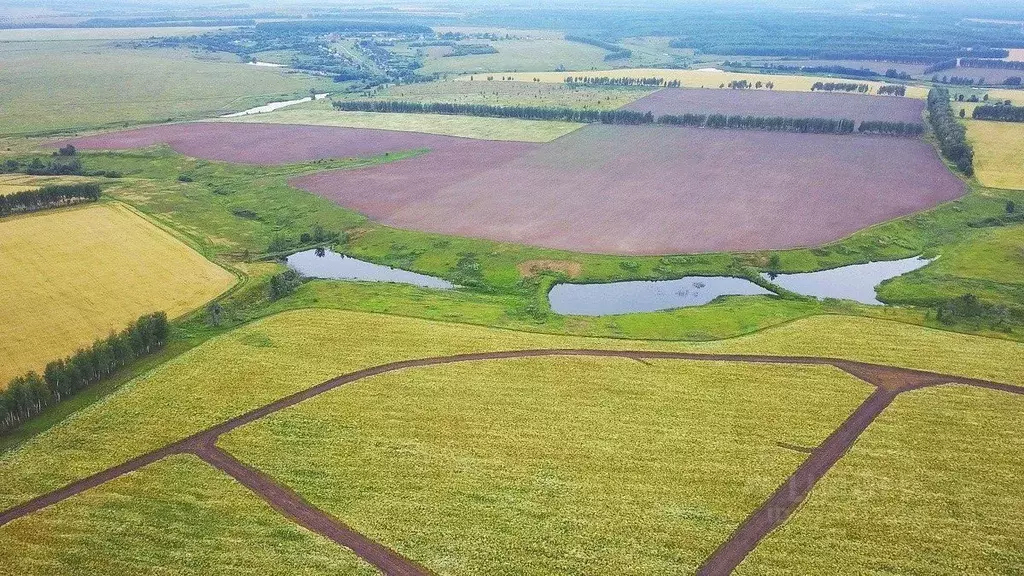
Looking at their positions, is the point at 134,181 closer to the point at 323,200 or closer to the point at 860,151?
the point at 323,200

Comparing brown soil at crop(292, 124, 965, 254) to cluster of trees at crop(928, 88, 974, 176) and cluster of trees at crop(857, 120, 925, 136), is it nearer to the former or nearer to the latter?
cluster of trees at crop(928, 88, 974, 176)

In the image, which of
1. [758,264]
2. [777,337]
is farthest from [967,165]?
[777,337]

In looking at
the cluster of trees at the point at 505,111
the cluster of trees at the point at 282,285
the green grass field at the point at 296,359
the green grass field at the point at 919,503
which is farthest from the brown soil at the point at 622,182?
the green grass field at the point at 919,503

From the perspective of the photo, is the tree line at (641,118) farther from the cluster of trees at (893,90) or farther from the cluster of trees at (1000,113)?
the cluster of trees at (893,90)

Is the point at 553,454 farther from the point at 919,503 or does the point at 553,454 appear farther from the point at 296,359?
the point at 296,359

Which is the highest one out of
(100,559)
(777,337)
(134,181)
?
(134,181)

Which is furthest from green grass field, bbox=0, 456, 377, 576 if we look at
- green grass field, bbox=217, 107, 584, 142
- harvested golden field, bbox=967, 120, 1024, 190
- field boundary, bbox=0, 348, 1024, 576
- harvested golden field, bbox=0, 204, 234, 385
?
harvested golden field, bbox=967, 120, 1024, 190

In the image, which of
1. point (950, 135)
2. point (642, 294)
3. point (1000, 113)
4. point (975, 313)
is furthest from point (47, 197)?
point (1000, 113)
